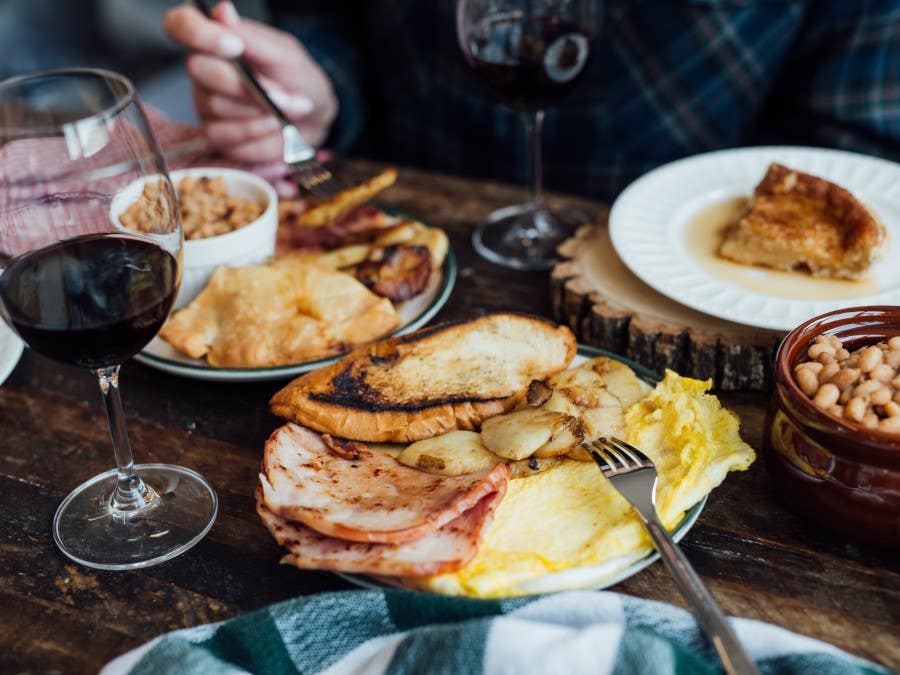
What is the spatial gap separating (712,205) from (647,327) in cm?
50

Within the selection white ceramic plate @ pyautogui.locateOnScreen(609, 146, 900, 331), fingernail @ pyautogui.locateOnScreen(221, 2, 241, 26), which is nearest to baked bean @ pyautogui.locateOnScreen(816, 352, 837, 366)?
white ceramic plate @ pyautogui.locateOnScreen(609, 146, 900, 331)

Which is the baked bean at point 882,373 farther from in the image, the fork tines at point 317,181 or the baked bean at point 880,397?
the fork tines at point 317,181

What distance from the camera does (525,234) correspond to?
2.06 metres

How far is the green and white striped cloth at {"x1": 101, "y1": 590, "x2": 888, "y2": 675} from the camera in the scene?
968 millimetres

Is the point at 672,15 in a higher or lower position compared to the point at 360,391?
higher

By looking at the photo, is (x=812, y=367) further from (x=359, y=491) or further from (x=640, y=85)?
(x=640, y=85)

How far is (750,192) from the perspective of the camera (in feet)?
6.44

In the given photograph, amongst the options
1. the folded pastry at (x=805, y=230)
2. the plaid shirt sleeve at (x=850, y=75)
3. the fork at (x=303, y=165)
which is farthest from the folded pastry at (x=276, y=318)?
the plaid shirt sleeve at (x=850, y=75)

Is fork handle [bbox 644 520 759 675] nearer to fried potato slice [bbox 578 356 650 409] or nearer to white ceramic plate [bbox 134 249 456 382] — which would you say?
fried potato slice [bbox 578 356 650 409]

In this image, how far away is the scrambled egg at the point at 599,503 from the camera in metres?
1.08

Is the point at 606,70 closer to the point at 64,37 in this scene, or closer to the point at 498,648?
the point at 498,648

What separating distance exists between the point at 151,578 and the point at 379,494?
1.13 ft

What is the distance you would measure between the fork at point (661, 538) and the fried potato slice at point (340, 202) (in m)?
0.92

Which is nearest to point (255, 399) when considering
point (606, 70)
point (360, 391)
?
point (360, 391)
